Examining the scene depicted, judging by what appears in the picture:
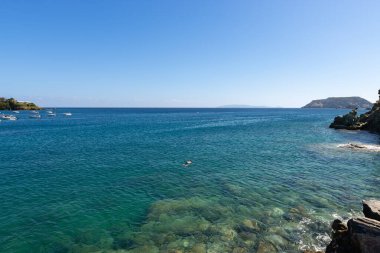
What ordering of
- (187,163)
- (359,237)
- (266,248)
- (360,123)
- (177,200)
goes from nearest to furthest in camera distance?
(359,237) → (266,248) → (177,200) → (187,163) → (360,123)

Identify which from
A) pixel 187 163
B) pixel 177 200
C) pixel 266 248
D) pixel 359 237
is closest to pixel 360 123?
pixel 187 163

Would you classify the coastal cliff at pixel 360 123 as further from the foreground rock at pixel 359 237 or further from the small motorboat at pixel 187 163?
the foreground rock at pixel 359 237

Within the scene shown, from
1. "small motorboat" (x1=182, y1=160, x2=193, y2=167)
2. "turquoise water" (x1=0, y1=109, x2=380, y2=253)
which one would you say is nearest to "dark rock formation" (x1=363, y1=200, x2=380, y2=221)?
"turquoise water" (x1=0, y1=109, x2=380, y2=253)

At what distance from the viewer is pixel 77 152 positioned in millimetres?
52031

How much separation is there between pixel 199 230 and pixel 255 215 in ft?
19.1

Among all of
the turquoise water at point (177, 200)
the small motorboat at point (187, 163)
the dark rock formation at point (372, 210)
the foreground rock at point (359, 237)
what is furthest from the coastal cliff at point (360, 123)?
the foreground rock at point (359, 237)

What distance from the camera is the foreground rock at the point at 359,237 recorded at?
1308 cm

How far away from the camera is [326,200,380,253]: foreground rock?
13078 millimetres

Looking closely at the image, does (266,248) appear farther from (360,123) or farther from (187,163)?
(360,123)

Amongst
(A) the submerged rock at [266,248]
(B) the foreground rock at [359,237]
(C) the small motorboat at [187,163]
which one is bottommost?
(A) the submerged rock at [266,248]

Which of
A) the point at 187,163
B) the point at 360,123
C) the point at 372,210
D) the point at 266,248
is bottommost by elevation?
the point at 266,248

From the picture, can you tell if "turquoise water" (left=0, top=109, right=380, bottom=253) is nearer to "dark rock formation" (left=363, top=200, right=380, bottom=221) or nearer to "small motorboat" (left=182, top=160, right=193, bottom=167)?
"small motorboat" (left=182, top=160, right=193, bottom=167)

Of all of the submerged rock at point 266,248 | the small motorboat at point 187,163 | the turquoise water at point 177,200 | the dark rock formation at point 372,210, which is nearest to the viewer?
the dark rock formation at point 372,210

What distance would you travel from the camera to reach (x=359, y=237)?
13648mm
